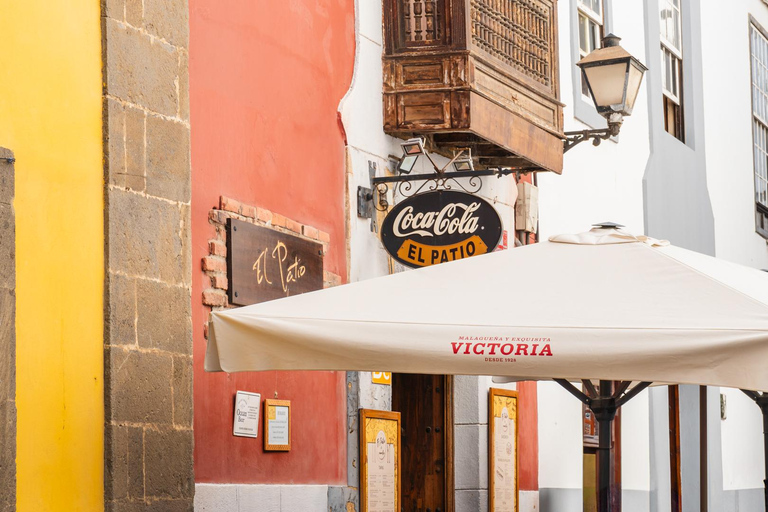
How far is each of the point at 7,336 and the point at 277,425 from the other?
2.59 metres

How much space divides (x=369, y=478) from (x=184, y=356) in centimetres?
248

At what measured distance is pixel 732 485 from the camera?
56.1ft

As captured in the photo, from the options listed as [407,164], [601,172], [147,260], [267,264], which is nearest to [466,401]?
[407,164]

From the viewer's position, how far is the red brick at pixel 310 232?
27.5 ft

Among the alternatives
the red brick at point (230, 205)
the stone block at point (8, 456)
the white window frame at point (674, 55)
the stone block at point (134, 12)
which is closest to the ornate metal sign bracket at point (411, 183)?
the red brick at point (230, 205)

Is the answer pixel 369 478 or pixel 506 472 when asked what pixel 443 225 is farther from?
pixel 506 472

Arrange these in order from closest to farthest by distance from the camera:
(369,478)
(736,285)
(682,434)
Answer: (736,285) < (369,478) < (682,434)

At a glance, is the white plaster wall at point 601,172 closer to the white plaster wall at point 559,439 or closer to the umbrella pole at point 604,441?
the white plaster wall at point 559,439

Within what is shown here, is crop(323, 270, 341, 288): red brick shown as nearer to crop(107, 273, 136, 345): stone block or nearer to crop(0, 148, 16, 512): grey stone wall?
crop(107, 273, 136, 345): stone block

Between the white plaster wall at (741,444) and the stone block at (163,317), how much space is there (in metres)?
10.9

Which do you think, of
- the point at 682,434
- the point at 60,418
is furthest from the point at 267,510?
the point at 682,434

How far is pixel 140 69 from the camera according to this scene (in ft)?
22.3

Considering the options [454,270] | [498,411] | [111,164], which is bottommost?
[498,411]

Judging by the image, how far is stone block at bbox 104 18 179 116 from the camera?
6570 millimetres
